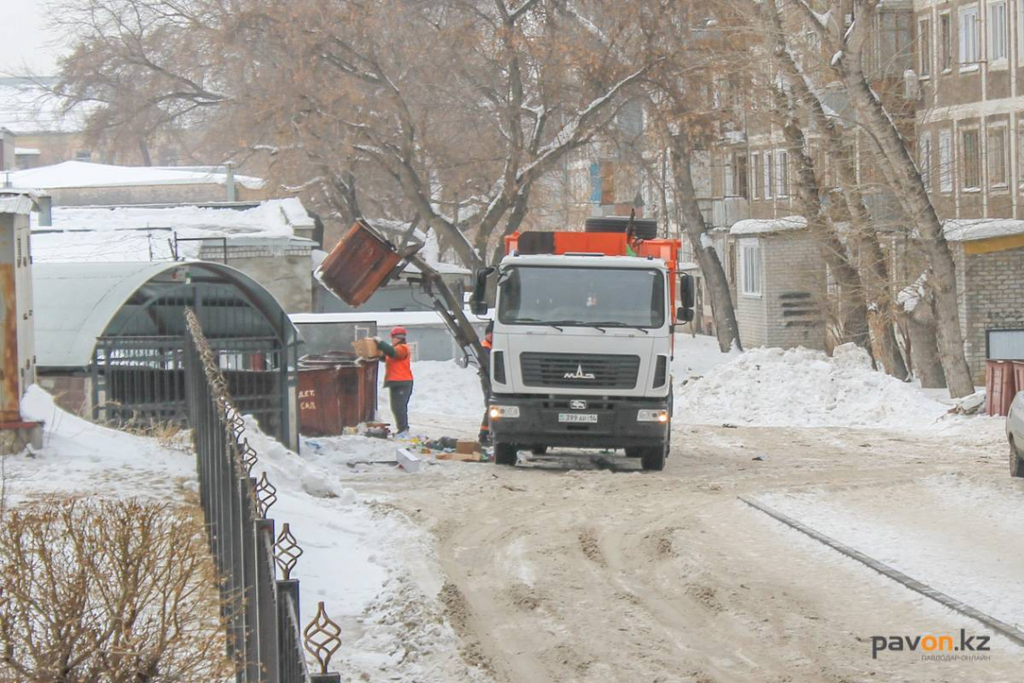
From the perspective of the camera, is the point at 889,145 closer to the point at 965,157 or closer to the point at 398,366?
the point at 398,366

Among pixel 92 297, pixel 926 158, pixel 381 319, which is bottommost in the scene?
pixel 381 319

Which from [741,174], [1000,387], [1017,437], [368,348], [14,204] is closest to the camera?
[14,204]

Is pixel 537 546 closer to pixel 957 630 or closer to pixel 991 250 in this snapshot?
pixel 957 630

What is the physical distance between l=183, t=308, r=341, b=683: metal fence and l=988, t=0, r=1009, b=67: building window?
105ft

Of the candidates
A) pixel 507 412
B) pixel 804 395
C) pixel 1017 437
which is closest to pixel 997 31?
pixel 804 395

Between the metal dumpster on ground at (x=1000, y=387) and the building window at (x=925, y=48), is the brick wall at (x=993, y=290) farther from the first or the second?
the metal dumpster on ground at (x=1000, y=387)

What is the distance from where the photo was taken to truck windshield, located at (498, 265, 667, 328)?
62.7 feet

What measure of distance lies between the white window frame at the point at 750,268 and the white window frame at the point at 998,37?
48.7 feet

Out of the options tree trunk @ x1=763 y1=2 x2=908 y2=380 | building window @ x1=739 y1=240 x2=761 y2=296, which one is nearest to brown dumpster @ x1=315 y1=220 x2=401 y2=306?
tree trunk @ x1=763 y1=2 x2=908 y2=380

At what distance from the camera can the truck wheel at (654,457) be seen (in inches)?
759

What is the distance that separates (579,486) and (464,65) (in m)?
20.0

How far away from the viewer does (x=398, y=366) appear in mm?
24641

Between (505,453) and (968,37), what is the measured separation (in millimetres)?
25012

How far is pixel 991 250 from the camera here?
3616 centimetres
